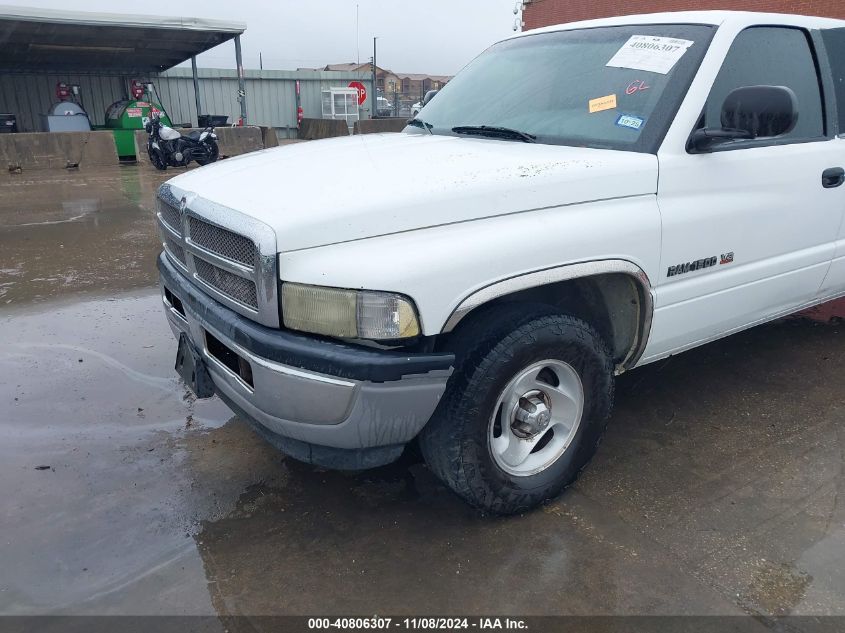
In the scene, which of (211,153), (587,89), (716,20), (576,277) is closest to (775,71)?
(716,20)

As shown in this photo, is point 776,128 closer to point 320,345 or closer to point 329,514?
point 320,345

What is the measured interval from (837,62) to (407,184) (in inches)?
109

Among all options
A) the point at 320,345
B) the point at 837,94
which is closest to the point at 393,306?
the point at 320,345

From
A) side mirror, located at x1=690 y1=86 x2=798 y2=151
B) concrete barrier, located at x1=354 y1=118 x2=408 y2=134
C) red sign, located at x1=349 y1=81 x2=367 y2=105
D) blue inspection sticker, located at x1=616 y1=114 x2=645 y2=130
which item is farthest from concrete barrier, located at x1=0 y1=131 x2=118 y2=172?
side mirror, located at x1=690 y1=86 x2=798 y2=151

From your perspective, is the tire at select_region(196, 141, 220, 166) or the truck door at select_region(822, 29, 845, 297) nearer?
the truck door at select_region(822, 29, 845, 297)

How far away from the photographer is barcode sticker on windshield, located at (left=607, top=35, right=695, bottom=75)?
283 cm

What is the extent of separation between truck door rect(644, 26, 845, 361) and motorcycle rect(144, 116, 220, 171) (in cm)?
1306

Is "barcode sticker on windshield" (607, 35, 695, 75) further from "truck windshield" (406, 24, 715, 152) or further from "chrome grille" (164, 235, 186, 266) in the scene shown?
"chrome grille" (164, 235, 186, 266)

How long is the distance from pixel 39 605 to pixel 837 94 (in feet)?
14.3

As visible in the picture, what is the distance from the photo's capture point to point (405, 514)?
2652 millimetres

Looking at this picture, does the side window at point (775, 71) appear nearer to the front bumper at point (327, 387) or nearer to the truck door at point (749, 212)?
the truck door at point (749, 212)

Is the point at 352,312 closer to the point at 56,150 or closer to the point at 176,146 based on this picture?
the point at 176,146

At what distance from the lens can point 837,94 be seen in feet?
11.4

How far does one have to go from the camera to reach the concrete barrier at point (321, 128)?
20141 millimetres
